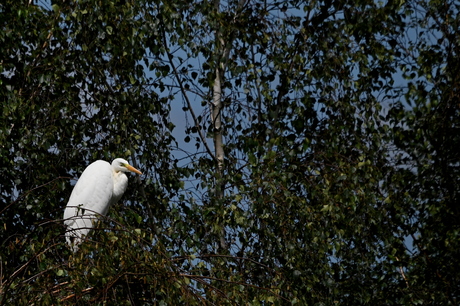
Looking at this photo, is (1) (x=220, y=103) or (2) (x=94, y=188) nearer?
(2) (x=94, y=188)

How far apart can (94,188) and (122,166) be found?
0.70ft

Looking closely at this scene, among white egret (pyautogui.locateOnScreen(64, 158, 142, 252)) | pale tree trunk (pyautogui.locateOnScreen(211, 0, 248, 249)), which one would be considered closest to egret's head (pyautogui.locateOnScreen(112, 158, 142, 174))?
white egret (pyautogui.locateOnScreen(64, 158, 142, 252))

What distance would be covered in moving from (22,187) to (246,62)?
1632 mm

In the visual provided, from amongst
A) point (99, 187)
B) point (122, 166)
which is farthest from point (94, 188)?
point (122, 166)

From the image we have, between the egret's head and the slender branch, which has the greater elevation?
the slender branch

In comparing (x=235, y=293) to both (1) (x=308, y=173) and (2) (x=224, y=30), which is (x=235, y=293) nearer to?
(1) (x=308, y=173)

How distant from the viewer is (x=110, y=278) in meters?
3.20

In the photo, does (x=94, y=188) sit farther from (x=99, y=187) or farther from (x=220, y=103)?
(x=220, y=103)

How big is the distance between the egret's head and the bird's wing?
0.05 meters

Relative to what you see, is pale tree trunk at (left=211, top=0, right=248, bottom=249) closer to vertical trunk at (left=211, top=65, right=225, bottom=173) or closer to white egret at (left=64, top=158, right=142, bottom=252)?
vertical trunk at (left=211, top=65, right=225, bottom=173)

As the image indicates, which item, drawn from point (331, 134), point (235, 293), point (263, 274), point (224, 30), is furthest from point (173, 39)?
point (235, 293)

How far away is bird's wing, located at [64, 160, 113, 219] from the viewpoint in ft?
15.8

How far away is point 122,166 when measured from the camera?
490 cm

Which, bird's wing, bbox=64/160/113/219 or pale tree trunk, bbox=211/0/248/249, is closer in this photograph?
bird's wing, bbox=64/160/113/219
